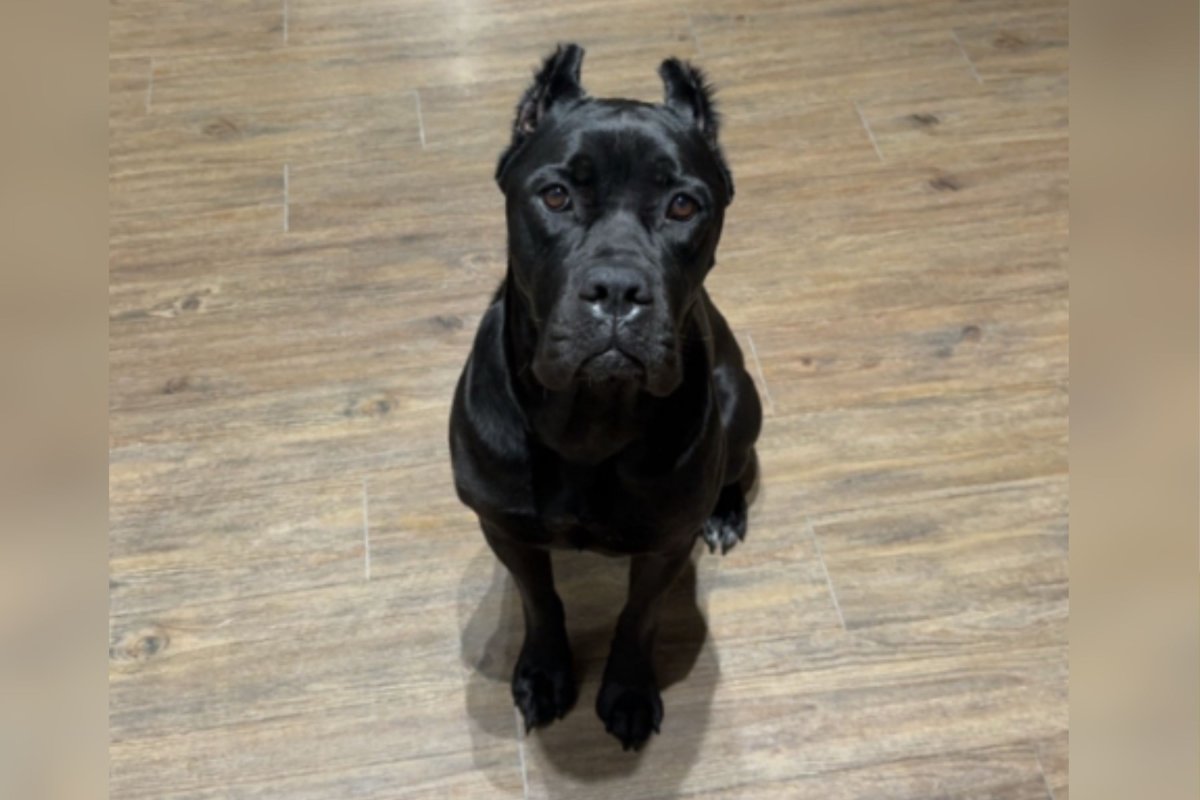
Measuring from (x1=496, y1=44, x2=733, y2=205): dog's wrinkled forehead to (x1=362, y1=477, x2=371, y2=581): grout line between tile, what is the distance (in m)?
0.78

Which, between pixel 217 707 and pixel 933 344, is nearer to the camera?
pixel 217 707

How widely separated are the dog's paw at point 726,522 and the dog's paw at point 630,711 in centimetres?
32

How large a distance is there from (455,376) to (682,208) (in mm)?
945

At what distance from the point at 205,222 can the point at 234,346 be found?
372 millimetres

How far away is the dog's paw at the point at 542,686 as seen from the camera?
184 centimetres

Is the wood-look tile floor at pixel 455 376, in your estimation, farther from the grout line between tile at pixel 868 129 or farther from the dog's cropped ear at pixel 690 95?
the dog's cropped ear at pixel 690 95

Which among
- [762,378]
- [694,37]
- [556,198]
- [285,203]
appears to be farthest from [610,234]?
[694,37]

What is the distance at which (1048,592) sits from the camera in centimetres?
202

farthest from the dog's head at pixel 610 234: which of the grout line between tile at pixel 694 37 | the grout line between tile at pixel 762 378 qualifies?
the grout line between tile at pixel 694 37

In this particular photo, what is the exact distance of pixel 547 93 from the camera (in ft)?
4.87

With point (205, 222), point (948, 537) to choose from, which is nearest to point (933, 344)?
point (948, 537)

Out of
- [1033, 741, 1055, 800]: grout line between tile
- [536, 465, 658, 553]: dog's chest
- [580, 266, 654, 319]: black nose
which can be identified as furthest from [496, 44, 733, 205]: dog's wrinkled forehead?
[1033, 741, 1055, 800]: grout line between tile
